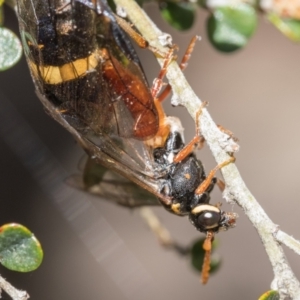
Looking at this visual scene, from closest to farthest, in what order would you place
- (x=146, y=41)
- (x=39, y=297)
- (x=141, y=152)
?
(x=146, y=41)
(x=141, y=152)
(x=39, y=297)

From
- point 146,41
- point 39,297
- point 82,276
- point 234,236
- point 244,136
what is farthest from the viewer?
point 244,136

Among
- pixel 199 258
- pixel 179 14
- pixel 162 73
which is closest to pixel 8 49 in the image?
pixel 162 73

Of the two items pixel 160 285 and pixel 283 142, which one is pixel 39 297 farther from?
pixel 283 142


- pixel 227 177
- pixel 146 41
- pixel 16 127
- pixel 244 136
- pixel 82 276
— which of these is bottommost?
pixel 82 276

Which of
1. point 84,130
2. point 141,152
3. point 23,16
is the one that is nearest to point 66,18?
point 23,16

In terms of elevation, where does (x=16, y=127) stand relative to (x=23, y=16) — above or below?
below

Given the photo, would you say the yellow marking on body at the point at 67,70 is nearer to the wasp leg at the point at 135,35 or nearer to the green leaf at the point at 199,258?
the wasp leg at the point at 135,35

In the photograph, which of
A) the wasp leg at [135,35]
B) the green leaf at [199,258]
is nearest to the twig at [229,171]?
the wasp leg at [135,35]

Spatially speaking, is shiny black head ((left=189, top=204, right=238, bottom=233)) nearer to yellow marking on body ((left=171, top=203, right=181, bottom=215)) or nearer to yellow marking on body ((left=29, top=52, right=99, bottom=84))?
yellow marking on body ((left=171, top=203, right=181, bottom=215))
